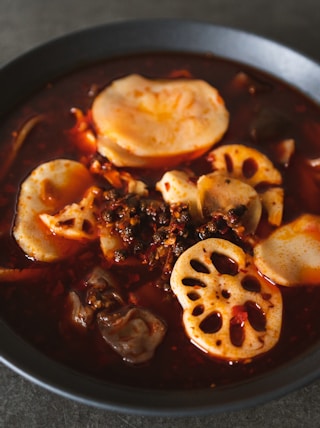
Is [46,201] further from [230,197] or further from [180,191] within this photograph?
[230,197]

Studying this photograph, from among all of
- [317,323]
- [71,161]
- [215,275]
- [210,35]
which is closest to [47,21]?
[210,35]

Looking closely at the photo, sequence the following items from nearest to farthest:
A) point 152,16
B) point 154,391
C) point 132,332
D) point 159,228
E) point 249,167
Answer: point 154,391 < point 132,332 < point 159,228 < point 249,167 < point 152,16

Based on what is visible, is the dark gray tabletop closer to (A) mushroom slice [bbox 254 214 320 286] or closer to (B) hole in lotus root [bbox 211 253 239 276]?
(A) mushroom slice [bbox 254 214 320 286]

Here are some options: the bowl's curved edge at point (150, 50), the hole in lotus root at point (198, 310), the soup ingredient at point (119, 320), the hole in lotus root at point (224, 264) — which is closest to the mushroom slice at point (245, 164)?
the hole in lotus root at point (224, 264)

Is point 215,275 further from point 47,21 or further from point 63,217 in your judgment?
point 47,21

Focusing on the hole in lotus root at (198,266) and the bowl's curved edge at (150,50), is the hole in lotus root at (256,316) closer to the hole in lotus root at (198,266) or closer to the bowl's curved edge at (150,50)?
the hole in lotus root at (198,266)

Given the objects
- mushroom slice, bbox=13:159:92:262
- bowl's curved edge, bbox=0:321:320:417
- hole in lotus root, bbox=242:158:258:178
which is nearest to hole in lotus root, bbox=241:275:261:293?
bowl's curved edge, bbox=0:321:320:417

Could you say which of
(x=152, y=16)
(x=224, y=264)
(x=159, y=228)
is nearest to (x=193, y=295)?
(x=224, y=264)
